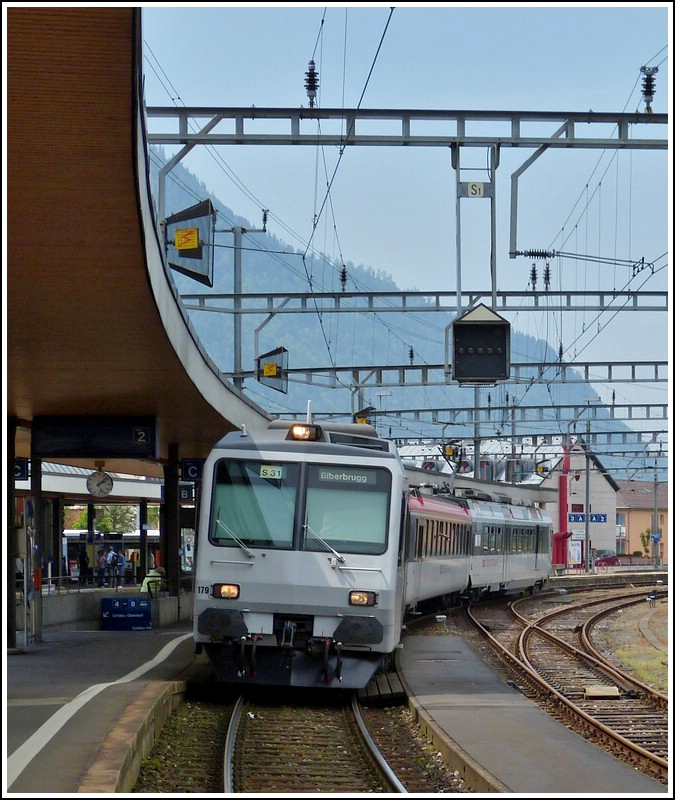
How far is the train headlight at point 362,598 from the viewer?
13133mm

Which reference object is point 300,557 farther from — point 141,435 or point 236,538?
point 141,435

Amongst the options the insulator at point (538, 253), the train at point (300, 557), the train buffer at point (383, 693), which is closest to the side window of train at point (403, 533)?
the train at point (300, 557)

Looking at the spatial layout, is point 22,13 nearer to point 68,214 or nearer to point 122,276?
point 68,214

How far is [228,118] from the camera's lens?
1442 cm

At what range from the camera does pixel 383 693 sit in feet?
47.3

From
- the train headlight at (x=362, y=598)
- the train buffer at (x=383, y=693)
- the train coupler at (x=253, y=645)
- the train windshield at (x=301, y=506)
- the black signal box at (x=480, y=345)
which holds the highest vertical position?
the black signal box at (x=480, y=345)

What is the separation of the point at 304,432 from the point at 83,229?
5.57m

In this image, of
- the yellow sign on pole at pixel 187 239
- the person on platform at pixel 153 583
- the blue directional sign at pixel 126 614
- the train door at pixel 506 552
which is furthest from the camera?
the train door at pixel 506 552

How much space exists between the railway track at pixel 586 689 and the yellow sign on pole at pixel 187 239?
734 cm

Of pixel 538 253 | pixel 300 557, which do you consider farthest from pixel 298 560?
pixel 538 253

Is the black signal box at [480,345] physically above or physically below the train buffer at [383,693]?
above

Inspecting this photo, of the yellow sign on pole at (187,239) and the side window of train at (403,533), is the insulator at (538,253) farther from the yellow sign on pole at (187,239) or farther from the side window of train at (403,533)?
the side window of train at (403,533)

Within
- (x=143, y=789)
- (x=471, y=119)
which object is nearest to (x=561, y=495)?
(x=471, y=119)

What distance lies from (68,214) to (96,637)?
14095 mm
